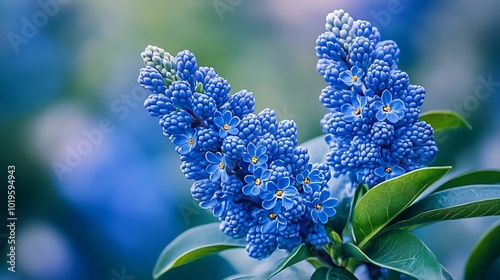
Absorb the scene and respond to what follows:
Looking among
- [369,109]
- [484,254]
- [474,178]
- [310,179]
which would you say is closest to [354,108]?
[369,109]

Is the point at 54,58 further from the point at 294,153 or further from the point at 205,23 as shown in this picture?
the point at 294,153

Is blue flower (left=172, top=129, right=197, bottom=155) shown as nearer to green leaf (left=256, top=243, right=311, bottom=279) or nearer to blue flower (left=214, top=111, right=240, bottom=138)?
blue flower (left=214, top=111, right=240, bottom=138)

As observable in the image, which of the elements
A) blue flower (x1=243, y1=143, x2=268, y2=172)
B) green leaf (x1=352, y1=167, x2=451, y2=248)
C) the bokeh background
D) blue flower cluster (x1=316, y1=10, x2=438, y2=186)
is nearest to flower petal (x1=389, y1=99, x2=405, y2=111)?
blue flower cluster (x1=316, y1=10, x2=438, y2=186)

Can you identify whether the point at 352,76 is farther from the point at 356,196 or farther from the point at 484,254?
the point at 484,254

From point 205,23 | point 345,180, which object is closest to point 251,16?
point 205,23

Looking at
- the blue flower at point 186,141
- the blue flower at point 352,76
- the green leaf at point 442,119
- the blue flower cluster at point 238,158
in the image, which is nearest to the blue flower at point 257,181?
the blue flower cluster at point 238,158
